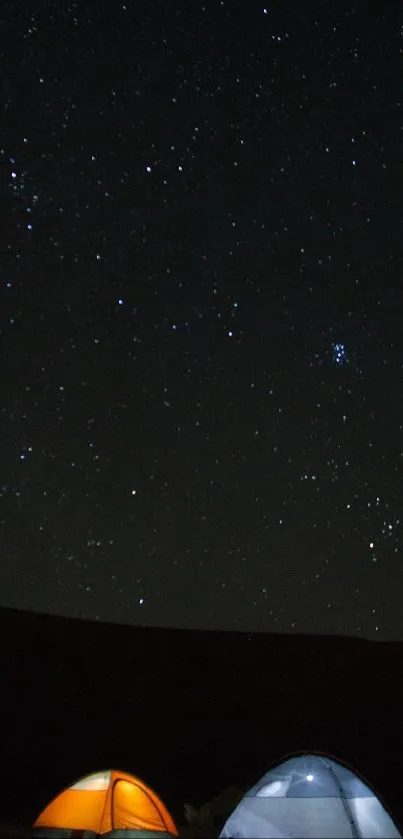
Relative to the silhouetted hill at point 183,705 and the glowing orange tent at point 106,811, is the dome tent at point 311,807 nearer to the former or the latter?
the glowing orange tent at point 106,811

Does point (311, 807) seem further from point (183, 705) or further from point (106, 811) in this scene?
point (183, 705)

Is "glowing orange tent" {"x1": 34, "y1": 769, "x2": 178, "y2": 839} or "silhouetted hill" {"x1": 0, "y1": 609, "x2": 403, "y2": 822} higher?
"silhouetted hill" {"x1": 0, "y1": 609, "x2": 403, "y2": 822}

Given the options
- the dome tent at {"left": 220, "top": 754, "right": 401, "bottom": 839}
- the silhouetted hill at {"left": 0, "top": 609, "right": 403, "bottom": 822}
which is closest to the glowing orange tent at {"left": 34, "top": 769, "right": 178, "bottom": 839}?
the dome tent at {"left": 220, "top": 754, "right": 401, "bottom": 839}

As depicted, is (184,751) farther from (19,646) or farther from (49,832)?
(49,832)

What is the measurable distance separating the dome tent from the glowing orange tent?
2.09 ft

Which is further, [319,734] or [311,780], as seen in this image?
[319,734]

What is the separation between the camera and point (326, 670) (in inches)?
551

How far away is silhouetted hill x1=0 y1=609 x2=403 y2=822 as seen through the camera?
10594 millimetres

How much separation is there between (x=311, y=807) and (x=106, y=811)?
1238 millimetres

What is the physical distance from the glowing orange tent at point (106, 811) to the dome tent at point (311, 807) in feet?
2.09

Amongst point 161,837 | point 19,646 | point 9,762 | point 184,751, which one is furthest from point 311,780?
point 19,646

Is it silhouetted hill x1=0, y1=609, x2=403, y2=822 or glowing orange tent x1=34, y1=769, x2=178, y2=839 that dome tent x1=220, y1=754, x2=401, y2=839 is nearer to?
glowing orange tent x1=34, y1=769, x2=178, y2=839

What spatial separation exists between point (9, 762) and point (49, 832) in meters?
4.77

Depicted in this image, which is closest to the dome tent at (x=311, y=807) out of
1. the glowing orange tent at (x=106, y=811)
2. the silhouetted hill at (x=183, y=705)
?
the glowing orange tent at (x=106, y=811)
